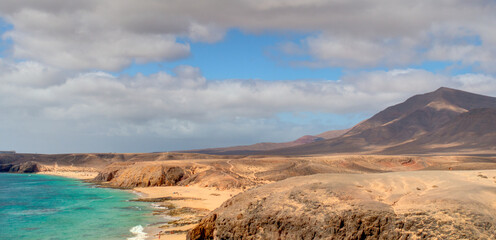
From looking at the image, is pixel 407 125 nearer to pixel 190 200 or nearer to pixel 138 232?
pixel 190 200

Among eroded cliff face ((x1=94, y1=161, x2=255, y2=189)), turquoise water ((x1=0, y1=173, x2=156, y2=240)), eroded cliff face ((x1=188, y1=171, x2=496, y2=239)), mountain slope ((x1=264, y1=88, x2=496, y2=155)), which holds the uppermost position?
mountain slope ((x1=264, y1=88, x2=496, y2=155))

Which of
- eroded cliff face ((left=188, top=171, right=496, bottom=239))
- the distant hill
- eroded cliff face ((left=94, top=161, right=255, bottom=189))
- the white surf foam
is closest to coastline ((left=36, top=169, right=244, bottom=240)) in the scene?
the white surf foam

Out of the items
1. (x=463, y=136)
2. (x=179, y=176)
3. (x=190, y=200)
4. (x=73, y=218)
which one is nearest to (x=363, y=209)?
(x=73, y=218)

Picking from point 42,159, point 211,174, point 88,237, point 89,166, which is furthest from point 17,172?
point 88,237

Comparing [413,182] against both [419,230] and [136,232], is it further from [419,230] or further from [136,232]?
[136,232]

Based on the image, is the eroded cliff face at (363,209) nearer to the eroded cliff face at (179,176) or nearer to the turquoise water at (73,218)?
the turquoise water at (73,218)

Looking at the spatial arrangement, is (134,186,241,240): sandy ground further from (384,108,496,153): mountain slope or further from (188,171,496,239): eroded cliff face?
(384,108,496,153): mountain slope

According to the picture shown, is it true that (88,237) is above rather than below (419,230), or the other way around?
below
